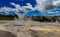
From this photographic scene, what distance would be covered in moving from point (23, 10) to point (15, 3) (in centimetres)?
15

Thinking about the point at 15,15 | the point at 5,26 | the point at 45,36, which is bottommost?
the point at 45,36

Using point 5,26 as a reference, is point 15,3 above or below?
above

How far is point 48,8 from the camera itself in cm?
226

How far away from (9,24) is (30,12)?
0.35 metres

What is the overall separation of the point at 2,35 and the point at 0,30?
8cm

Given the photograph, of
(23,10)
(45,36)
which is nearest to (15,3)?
(23,10)

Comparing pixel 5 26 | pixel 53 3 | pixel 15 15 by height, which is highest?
pixel 53 3

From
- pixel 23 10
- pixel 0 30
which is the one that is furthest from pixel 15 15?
pixel 0 30

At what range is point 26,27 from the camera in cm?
228

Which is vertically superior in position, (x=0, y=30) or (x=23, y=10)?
(x=23, y=10)

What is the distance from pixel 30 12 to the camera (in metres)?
2.30

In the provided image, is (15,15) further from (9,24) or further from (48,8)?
(48,8)

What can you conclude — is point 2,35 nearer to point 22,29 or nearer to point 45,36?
point 22,29

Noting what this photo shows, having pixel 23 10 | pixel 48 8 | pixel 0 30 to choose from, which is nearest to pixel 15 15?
pixel 23 10
